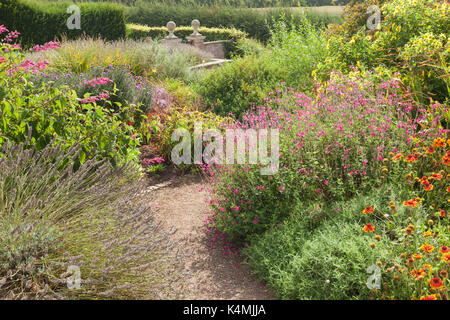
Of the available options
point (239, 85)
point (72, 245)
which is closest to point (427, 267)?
point (72, 245)

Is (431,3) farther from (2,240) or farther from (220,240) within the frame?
(2,240)

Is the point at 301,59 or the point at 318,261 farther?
the point at 301,59

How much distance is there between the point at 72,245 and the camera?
2.41 m

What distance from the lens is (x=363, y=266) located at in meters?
2.44

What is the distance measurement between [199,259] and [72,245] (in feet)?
3.95

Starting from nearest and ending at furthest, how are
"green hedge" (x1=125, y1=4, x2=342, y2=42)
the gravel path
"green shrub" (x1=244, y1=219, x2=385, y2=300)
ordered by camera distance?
"green shrub" (x1=244, y1=219, x2=385, y2=300) → the gravel path → "green hedge" (x1=125, y1=4, x2=342, y2=42)

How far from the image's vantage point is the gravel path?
292 cm

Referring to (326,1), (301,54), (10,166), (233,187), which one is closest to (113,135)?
(10,166)

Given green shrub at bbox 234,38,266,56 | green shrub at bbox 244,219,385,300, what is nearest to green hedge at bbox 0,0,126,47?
green shrub at bbox 234,38,266,56

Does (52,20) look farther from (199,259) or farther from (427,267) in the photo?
(427,267)

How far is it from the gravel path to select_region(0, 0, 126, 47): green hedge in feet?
26.4

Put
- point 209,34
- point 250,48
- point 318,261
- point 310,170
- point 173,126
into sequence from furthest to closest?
point 209,34 < point 250,48 < point 173,126 < point 310,170 < point 318,261

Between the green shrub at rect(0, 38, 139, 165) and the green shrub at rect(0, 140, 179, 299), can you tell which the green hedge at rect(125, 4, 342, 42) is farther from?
the green shrub at rect(0, 140, 179, 299)

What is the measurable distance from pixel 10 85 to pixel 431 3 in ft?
18.0
